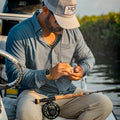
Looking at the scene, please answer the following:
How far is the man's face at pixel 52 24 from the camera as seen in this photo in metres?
2.54

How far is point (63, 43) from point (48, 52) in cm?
16

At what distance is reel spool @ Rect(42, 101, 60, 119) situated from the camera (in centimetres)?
256

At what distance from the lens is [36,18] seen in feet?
8.89

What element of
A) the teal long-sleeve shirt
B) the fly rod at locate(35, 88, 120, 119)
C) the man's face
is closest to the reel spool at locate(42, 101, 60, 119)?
the fly rod at locate(35, 88, 120, 119)

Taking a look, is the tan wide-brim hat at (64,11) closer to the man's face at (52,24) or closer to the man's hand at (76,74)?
the man's face at (52,24)

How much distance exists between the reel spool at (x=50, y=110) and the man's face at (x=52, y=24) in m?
0.60

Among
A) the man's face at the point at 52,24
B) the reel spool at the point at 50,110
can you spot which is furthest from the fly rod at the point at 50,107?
the man's face at the point at 52,24

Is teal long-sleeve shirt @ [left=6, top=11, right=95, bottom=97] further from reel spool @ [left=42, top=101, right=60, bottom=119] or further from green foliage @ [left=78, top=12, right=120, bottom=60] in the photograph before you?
green foliage @ [left=78, top=12, right=120, bottom=60]

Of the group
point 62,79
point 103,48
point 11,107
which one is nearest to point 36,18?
point 62,79

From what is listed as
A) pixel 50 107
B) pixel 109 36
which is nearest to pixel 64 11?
pixel 50 107

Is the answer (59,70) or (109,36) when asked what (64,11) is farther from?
(109,36)

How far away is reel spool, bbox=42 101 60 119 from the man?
1.9 inches

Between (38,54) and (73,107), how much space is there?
552 millimetres

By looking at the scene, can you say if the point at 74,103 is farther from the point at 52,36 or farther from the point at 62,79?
the point at 52,36
